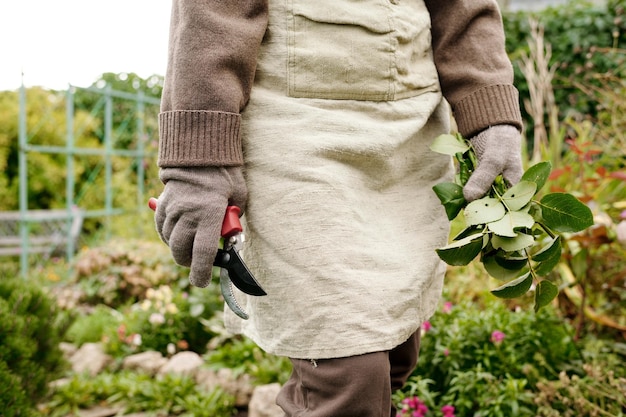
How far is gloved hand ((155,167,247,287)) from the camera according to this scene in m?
1.17

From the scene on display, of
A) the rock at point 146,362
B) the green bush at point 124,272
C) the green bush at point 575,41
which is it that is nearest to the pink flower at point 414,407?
the rock at point 146,362

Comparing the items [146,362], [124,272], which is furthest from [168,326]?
[124,272]

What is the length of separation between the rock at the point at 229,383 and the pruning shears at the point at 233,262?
1.68 meters

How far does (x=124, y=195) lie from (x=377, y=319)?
21.6 ft

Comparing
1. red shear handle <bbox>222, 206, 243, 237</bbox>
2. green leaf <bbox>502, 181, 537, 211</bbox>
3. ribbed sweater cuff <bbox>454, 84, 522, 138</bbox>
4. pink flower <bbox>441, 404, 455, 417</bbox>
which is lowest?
pink flower <bbox>441, 404, 455, 417</bbox>

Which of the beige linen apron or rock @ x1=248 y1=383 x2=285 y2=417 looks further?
rock @ x1=248 y1=383 x2=285 y2=417

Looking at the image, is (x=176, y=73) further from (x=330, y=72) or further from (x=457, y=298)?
(x=457, y=298)

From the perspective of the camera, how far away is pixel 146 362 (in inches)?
130

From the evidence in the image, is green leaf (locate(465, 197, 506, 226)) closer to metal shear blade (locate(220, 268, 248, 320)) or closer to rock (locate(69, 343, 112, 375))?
metal shear blade (locate(220, 268, 248, 320))

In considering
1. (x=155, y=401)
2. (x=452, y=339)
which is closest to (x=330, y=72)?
(x=452, y=339)

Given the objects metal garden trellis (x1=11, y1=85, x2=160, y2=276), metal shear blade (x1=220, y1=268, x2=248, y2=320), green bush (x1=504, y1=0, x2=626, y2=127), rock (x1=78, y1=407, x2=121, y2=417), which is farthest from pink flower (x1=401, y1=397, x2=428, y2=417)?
green bush (x1=504, y1=0, x2=626, y2=127)

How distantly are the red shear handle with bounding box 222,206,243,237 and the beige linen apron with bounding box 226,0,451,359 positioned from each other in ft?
0.32

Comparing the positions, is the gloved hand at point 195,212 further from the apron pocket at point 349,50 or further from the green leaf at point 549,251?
the green leaf at point 549,251

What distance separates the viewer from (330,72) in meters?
1.36
